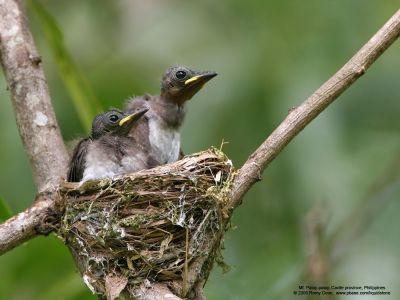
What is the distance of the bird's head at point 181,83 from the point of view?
23.4 ft

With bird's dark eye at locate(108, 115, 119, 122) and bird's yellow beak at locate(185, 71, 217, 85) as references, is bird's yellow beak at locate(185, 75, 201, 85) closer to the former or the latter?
bird's yellow beak at locate(185, 71, 217, 85)

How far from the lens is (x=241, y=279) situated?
23.7 ft

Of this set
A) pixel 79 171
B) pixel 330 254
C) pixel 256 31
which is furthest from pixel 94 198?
pixel 256 31

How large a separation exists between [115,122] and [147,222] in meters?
1.18

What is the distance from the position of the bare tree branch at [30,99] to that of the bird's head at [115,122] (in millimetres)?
788

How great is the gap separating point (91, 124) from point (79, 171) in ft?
1.03

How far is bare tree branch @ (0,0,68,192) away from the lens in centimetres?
583

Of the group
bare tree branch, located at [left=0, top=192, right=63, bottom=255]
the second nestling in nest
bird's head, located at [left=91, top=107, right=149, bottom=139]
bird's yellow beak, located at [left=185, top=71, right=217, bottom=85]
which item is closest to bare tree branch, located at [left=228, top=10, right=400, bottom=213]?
the second nestling in nest

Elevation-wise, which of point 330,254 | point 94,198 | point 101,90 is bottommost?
point 330,254

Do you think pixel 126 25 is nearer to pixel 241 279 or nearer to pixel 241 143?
pixel 241 143

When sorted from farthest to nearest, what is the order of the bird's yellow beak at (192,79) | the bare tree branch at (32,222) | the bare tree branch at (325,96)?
the bird's yellow beak at (192,79) < the bare tree branch at (32,222) < the bare tree branch at (325,96)

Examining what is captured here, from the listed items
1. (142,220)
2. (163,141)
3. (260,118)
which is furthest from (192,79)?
(142,220)

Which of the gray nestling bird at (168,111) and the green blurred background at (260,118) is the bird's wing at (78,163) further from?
the gray nestling bird at (168,111)

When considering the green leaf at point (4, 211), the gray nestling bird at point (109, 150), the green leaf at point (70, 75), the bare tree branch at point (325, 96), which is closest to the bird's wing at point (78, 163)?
the gray nestling bird at point (109, 150)
